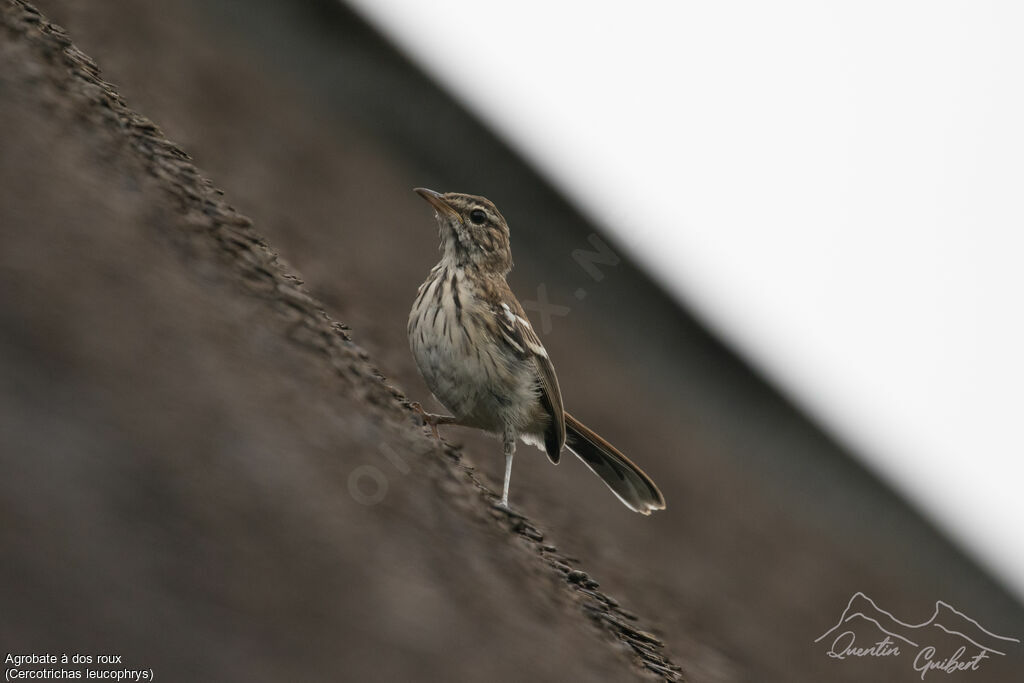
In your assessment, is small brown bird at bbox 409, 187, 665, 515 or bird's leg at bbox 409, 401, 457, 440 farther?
small brown bird at bbox 409, 187, 665, 515

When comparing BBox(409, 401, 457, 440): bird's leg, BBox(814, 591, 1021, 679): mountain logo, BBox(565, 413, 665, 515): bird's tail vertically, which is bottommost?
BBox(409, 401, 457, 440): bird's leg

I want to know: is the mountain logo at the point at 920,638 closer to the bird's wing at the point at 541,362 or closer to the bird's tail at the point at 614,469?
the bird's tail at the point at 614,469

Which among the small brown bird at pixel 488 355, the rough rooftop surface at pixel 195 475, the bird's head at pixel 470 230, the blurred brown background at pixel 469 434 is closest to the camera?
the rough rooftop surface at pixel 195 475

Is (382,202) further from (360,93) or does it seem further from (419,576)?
(419,576)

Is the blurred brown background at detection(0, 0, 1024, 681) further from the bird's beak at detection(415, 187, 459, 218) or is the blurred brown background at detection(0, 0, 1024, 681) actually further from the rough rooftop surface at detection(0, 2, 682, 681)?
the bird's beak at detection(415, 187, 459, 218)

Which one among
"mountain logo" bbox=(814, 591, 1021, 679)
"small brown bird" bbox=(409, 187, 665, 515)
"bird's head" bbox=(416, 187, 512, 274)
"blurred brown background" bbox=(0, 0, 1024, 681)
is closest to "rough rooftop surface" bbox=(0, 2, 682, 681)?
"blurred brown background" bbox=(0, 0, 1024, 681)

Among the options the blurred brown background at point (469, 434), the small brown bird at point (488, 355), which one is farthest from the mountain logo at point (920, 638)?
the small brown bird at point (488, 355)

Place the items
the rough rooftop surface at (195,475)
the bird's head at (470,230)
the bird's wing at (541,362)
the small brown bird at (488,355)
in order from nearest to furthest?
the rough rooftop surface at (195,475) → the small brown bird at (488,355) → the bird's wing at (541,362) → the bird's head at (470,230)

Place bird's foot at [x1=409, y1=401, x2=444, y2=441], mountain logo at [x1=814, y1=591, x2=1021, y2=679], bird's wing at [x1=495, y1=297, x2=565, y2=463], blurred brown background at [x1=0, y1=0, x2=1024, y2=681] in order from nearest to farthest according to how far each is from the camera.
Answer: blurred brown background at [x1=0, y1=0, x2=1024, y2=681], bird's foot at [x1=409, y1=401, x2=444, y2=441], bird's wing at [x1=495, y1=297, x2=565, y2=463], mountain logo at [x1=814, y1=591, x2=1021, y2=679]
